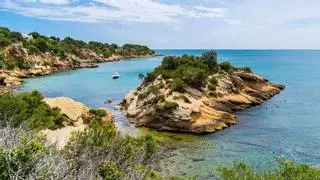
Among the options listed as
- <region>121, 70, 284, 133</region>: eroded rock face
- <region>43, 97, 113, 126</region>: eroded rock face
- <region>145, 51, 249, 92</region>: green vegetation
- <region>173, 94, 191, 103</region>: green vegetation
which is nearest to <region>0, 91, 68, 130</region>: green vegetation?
<region>43, 97, 113, 126</region>: eroded rock face

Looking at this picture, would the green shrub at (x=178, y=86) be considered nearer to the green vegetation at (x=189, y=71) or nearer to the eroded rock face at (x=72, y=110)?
the green vegetation at (x=189, y=71)

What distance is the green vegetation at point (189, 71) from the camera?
57719 millimetres

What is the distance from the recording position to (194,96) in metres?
54.0

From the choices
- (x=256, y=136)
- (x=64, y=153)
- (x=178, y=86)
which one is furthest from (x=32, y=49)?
(x=64, y=153)

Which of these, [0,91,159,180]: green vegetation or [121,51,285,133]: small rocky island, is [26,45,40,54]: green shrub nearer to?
[121,51,285,133]: small rocky island

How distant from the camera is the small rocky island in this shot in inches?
1832

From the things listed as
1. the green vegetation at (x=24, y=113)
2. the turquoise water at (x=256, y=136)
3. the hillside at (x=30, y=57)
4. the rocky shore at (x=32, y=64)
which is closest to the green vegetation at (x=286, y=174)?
the turquoise water at (x=256, y=136)

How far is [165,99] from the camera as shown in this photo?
1962 inches

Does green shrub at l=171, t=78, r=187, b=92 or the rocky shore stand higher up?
green shrub at l=171, t=78, r=187, b=92

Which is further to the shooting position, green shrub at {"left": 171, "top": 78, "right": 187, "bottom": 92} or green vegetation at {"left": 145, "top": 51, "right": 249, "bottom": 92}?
green vegetation at {"left": 145, "top": 51, "right": 249, "bottom": 92}

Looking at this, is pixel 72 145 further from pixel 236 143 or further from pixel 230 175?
pixel 236 143

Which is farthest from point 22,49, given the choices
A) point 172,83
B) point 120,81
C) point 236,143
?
point 236,143

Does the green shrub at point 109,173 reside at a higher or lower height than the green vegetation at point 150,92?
higher

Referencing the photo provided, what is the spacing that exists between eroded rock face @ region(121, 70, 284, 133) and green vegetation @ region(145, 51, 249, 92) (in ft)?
3.53
